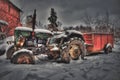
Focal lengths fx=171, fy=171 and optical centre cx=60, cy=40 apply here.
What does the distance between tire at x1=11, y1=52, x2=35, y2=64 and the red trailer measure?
2.74 metres

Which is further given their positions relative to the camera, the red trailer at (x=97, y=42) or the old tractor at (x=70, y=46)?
the red trailer at (x=97, y=42)

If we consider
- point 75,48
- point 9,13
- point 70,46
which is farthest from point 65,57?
point 9,13

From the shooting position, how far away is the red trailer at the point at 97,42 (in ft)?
22.8

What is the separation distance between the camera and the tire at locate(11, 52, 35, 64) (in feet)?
15.3

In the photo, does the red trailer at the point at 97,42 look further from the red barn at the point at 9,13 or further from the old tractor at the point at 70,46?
the red barn at the point at 9,13

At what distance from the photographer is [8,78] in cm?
347

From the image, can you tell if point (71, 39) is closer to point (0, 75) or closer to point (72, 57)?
point (72, 57)

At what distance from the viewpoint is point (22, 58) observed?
472 cm

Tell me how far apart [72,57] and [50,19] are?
1.41m

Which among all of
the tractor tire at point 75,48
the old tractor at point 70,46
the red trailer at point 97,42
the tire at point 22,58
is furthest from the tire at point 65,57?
the red trailer at point 97,42

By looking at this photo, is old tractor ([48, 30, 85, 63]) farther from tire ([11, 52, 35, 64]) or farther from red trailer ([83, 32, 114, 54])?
red trailer ([83, 32, 114, 54])

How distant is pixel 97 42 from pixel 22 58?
3.73 m

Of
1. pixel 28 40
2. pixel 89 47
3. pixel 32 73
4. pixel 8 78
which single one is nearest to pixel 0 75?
pixel 8 78

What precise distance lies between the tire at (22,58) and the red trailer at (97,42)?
2.74 m
